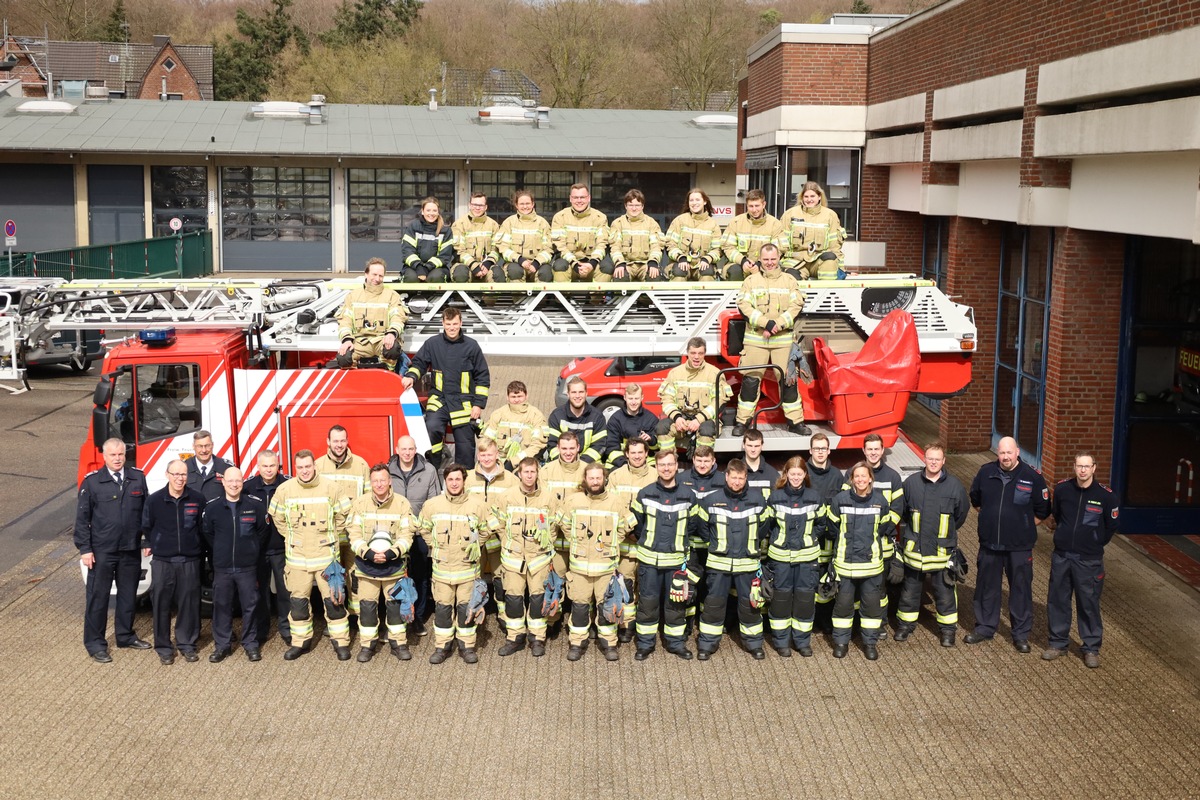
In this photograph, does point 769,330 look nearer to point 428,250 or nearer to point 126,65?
point 428,250

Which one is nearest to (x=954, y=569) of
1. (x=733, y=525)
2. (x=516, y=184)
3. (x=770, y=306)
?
(x=733, y=525)

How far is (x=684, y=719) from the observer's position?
864 centimetres

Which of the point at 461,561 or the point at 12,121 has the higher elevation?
the point at 12,121

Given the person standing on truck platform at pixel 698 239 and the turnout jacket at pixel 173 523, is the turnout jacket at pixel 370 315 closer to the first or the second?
the turnout jacket at pixel 173 523

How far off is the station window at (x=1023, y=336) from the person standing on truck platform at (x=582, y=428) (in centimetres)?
607

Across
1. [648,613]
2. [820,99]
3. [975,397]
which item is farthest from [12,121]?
[648,613]

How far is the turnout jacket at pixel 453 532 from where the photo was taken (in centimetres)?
947

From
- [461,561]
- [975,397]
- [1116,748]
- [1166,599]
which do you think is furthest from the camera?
[975,397]

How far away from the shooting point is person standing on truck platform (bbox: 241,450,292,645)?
9570mm

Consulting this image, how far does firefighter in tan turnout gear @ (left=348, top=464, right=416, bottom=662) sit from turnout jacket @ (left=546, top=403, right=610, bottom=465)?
1568 millimetres

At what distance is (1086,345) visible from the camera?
13.2m

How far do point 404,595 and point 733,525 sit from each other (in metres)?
2.59

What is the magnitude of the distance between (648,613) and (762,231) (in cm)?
459

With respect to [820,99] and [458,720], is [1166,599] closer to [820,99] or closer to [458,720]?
[458,720]
